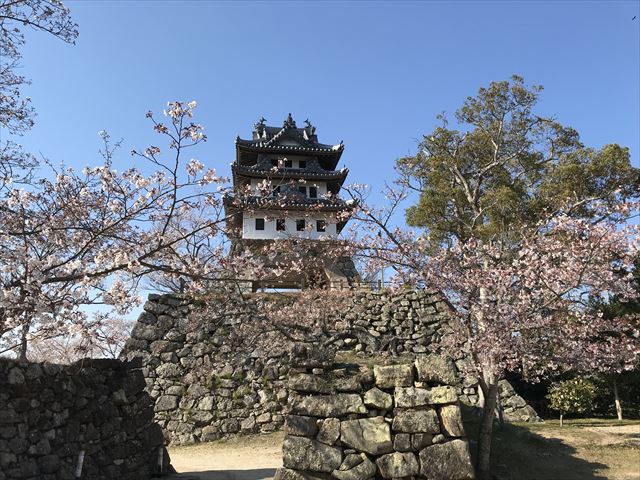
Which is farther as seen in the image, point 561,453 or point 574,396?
point 574,396

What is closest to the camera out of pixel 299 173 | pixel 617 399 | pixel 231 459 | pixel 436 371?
pixel 436 371

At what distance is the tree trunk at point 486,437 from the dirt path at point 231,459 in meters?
3.32

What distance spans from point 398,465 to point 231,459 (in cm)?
586

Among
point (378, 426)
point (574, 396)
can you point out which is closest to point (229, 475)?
point (378, 426)

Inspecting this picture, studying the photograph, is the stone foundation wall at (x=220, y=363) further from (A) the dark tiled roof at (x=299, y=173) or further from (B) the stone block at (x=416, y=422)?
(A) the dark tiled roof at (x=299, y=173)

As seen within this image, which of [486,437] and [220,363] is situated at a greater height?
[220,363]

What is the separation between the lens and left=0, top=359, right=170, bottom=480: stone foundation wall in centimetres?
476

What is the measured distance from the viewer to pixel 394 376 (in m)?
4.89

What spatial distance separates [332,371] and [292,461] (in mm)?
1010

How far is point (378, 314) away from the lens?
1382cm

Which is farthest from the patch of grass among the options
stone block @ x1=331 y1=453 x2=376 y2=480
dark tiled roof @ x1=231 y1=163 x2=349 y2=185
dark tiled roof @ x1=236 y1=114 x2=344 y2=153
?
dark tiled roof @ x1=236 y1=114 x2=344 y2=153

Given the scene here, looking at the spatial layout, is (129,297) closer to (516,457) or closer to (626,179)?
(516,457)

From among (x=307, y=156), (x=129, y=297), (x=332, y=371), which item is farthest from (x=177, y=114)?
(x=307, y=156)

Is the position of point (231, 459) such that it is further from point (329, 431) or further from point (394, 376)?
Answer: point (394, 376)
